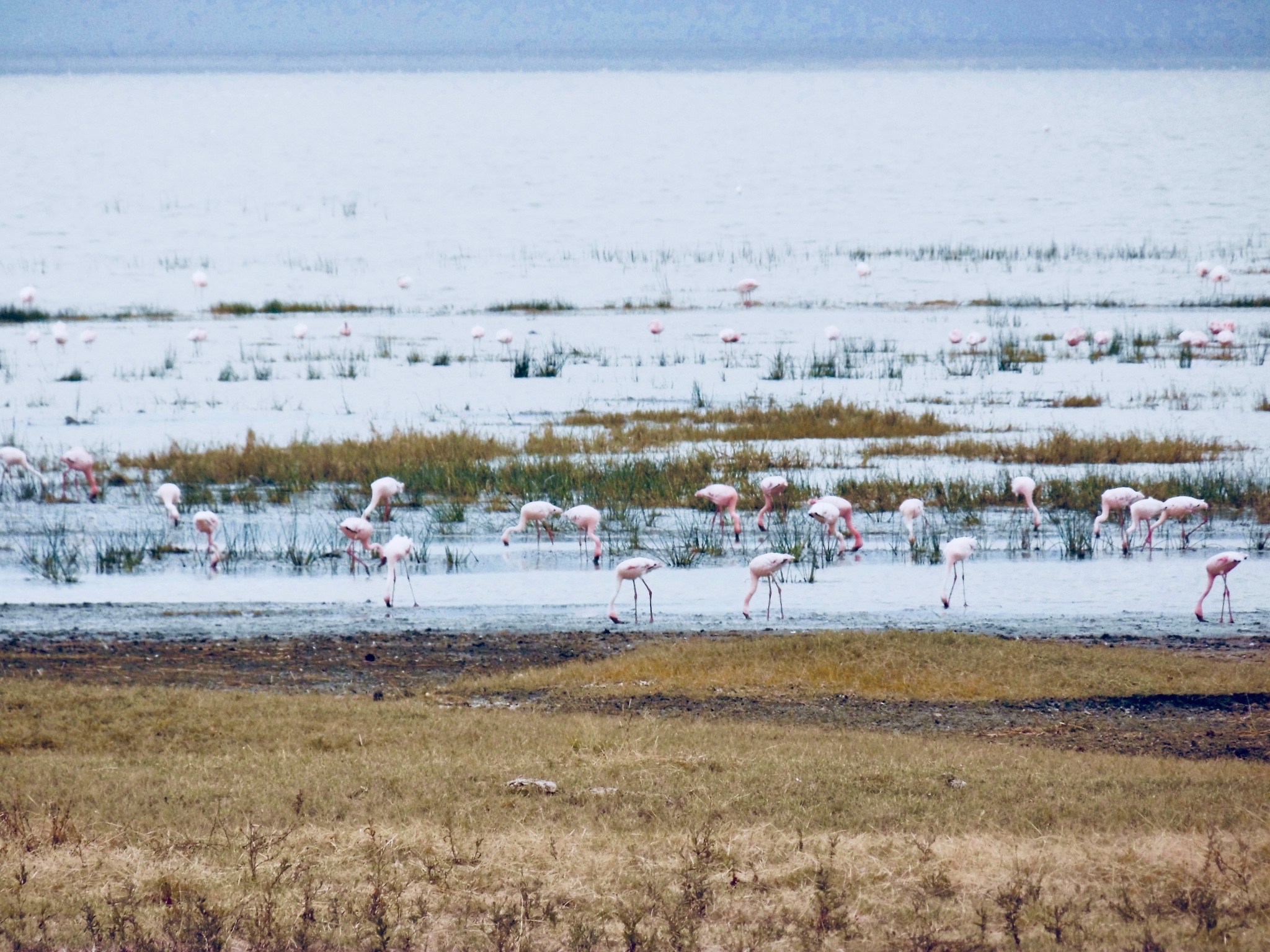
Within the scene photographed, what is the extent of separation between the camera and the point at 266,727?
23.5ft

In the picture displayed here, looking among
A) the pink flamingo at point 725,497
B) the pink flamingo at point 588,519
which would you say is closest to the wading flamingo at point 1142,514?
the pink flamingo at point 725,497

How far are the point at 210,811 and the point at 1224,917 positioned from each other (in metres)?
3.92

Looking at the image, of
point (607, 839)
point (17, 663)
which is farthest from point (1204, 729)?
point (17, 663)

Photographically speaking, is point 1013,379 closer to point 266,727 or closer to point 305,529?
point 305,529

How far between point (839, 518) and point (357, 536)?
4269mm

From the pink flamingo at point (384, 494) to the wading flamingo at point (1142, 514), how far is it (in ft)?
21.9

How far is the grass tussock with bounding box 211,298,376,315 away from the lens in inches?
1205

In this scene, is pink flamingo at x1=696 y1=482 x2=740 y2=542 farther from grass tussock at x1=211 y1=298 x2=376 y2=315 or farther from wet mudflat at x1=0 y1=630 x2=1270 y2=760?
grass tussock at x1=211 y1=298 x2=376 y2=315

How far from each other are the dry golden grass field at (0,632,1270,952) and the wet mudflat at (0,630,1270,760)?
50mm

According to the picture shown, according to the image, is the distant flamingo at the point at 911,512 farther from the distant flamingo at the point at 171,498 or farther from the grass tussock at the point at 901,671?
the distant flamingo at the point at 171,498

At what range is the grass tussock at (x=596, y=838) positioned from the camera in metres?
4.62

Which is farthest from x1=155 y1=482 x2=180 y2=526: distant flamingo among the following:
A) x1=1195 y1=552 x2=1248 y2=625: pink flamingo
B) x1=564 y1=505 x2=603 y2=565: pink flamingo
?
x1=1195 y1=552 x2=1248 y2=625: pink flamingo

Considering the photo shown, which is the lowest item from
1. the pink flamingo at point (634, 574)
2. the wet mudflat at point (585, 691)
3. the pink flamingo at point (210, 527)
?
the wet mudflat at point (585, 691)

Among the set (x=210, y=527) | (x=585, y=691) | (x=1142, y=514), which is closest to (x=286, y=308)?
(x=210, y=527)
